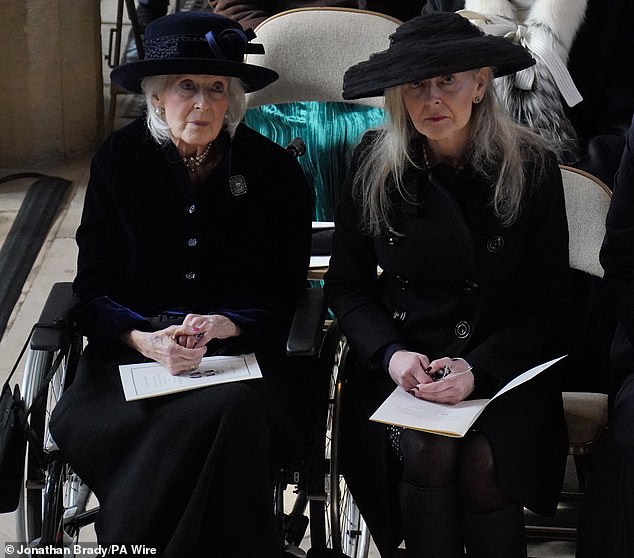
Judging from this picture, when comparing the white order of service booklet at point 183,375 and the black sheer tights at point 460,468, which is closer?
the black sheer tights at point 460,468

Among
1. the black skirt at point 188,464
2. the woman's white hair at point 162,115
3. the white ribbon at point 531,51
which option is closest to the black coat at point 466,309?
the black skirt at point 188,464

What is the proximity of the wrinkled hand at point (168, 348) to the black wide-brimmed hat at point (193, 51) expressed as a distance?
0.61 meters

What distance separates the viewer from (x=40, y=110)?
5.81 metres

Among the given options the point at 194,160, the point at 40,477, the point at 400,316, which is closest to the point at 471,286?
the point at 400,316

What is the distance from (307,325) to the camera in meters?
2.73

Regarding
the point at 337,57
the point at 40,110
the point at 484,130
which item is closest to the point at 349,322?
the point at 484,130

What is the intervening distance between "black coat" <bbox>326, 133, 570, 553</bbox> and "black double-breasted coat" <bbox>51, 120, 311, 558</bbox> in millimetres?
181

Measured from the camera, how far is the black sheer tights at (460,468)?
250 centimetres

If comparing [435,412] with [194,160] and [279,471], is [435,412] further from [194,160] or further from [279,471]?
[194,160]

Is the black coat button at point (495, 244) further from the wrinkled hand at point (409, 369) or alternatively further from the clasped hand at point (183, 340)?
the clasped hand at point (183, 340)

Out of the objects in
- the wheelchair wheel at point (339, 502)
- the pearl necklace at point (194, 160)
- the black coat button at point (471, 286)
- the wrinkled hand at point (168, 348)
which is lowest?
the wheelchair wheel at point (339, 502)

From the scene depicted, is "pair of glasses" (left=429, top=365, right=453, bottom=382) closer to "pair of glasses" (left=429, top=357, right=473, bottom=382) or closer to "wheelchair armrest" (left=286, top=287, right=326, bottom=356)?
"pair of glasses" (left=429, top=357, right=473, bottom=382)

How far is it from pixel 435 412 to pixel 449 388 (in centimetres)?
7

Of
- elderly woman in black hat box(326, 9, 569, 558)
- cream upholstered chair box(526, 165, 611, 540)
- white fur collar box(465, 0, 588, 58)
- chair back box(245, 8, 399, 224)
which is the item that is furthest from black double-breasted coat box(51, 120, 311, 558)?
white fur collar box(465, 0, 588, 58)
